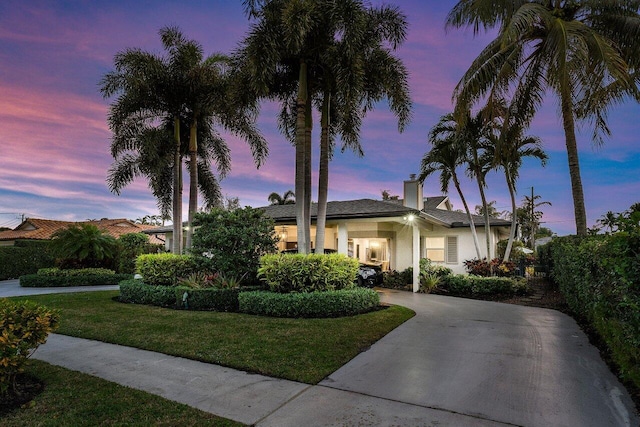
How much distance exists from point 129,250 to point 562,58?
67.0 feet

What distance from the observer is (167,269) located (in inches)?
445

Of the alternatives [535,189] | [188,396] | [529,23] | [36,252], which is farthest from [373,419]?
[535,189]

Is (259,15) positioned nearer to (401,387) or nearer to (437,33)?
(437,33)

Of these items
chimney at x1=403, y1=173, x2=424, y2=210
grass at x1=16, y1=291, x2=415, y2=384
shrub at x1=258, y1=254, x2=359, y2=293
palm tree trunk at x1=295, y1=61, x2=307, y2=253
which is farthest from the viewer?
chimney at x1=403, y1=173, x2=424, y2=210

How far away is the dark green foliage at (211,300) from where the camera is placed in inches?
371

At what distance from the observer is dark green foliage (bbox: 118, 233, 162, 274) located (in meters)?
17.9

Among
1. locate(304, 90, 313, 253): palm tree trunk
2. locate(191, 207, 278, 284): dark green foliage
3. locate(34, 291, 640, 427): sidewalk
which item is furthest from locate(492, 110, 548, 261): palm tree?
locate(191, 207, 278, 284): dark green foliage

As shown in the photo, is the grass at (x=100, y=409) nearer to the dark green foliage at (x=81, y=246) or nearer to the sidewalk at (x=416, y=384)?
the sidewalk at (x=416, y=384)

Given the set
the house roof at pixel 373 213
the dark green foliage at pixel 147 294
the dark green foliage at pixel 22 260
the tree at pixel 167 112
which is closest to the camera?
the dark green foliage at pixel 147 294

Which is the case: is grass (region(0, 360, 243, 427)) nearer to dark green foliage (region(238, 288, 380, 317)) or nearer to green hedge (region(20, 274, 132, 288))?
dark green foliage (region(238, 288, 380, 317))

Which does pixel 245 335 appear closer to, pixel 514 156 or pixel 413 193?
pixel 413 193

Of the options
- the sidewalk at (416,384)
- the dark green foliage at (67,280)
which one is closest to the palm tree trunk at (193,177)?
the dark green foliage at (67,280)

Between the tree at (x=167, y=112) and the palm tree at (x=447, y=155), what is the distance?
7.84 m

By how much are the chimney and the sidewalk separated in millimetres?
9056
